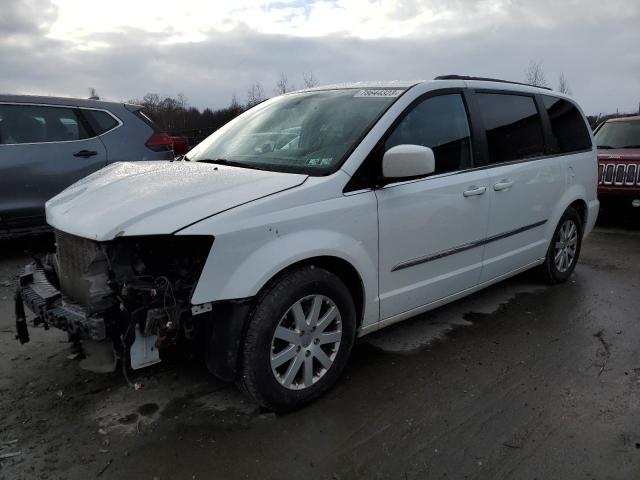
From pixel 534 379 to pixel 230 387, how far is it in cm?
183

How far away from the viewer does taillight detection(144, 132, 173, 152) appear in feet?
20.0

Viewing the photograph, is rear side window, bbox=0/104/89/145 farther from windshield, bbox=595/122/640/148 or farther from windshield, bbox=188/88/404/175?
windshield, bbox=595/122/640/148

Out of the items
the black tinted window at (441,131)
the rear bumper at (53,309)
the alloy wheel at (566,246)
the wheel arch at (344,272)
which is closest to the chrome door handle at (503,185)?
the black tinted window at (441,131)

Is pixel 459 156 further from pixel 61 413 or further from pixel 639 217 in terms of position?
pixel 639 217

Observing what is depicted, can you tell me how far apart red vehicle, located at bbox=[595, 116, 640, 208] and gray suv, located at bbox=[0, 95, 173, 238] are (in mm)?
6220

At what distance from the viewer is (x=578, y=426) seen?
2662 mm

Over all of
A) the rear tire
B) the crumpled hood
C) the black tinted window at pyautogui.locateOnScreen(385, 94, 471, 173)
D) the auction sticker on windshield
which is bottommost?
the rear tire

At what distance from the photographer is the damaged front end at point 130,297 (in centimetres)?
241

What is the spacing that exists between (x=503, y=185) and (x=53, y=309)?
10.0ft

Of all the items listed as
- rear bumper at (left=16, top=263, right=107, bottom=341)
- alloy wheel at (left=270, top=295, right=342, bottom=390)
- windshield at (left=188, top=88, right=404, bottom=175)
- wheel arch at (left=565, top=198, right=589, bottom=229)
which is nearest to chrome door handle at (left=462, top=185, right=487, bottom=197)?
windshield at (left=188, top=88, right=404, bottom=175)

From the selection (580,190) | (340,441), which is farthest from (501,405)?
(580,190)

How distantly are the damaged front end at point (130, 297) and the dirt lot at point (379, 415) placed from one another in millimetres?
395

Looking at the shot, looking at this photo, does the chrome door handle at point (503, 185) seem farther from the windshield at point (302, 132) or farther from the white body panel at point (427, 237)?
the windshield at point (302, 132)

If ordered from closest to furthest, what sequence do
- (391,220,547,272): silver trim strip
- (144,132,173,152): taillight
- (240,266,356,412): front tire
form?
(240,266,356,412): front tire, (391,220,547,272): silver trim strip, (144,132,173,152): taillight
